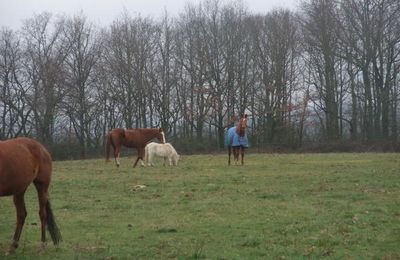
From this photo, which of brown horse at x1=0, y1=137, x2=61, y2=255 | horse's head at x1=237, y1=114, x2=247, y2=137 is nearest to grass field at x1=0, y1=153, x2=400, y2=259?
brown horse at x1=0, y1=137, x2=61, y2=255

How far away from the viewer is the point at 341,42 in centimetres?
4719

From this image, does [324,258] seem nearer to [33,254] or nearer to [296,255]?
[296,255]

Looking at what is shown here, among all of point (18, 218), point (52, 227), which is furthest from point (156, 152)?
point (18, 218)

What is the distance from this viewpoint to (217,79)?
51625mm

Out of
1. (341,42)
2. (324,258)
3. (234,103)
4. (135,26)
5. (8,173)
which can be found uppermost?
(135,26)

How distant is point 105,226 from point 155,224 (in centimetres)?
88

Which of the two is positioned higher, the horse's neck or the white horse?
the horse's neck

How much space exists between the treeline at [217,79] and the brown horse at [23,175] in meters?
38.9

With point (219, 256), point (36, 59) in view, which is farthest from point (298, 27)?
point (219, 256)

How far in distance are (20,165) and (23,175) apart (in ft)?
0.46

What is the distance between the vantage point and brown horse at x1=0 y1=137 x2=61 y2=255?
703cm

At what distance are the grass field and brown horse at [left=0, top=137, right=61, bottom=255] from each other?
302 millimetres

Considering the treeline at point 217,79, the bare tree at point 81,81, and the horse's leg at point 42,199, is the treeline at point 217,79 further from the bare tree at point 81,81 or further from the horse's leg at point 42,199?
the horse's leg at point 42,199

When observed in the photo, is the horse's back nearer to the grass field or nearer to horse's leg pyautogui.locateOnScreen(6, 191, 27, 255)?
horse's leg pyautogui.locateOnScreen(6, 191, 27, 255)
